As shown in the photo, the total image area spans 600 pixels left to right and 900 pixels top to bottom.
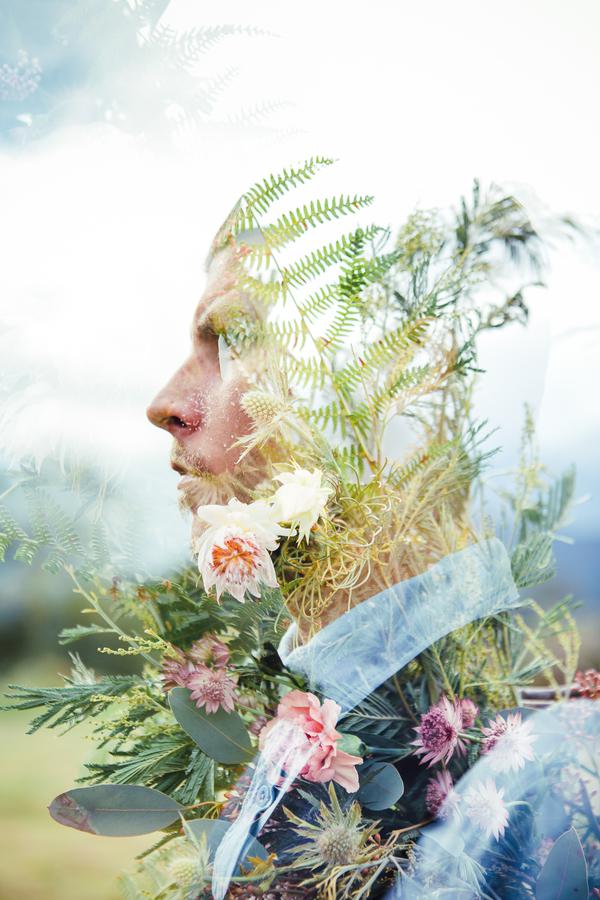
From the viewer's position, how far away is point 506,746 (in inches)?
24.9

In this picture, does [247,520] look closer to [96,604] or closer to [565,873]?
[96,604]

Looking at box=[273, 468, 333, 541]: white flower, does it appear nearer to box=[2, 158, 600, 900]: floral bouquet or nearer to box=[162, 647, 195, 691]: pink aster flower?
box=[2, 158, 600, 900]: floral bouquet

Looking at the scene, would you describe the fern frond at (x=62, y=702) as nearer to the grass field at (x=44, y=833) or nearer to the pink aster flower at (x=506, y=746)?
the grass field at (x=44, y=833)

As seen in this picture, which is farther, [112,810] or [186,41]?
[186,41]

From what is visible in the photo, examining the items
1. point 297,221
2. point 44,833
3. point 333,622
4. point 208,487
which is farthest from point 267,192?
point 44,833

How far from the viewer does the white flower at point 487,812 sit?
2.02 ft

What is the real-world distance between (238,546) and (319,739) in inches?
6.9

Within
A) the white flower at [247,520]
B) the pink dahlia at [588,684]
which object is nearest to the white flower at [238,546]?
the white flower at [247,520]

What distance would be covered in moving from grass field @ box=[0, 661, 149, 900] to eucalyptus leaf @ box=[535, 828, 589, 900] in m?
0.35

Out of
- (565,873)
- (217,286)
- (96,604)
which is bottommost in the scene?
(565,873)

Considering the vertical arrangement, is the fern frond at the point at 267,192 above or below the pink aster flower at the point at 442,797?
above

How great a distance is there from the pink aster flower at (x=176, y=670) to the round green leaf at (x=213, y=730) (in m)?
0.01

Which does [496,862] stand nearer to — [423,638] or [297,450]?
[423,638]

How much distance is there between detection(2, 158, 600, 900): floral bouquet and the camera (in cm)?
58
